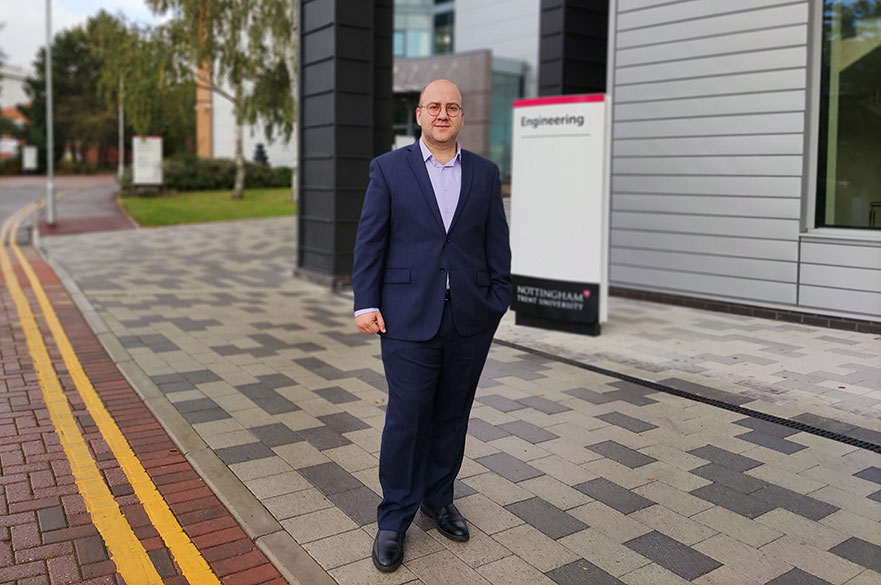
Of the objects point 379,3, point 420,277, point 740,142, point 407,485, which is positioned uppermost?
point 379,3

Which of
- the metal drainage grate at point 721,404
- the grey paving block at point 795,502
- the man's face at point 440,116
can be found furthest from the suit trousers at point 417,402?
the metal drainage grate at point 721,404

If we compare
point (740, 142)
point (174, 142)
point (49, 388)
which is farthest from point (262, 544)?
point (174, 142)

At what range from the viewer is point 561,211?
8.30m

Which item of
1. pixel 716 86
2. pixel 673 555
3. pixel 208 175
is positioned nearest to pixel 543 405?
pixel 673 555

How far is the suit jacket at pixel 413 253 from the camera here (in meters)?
3.55

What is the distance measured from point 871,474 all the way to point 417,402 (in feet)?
9.24

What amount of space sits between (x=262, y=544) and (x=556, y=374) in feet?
11.8

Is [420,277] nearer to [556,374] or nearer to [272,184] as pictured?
[556,374]

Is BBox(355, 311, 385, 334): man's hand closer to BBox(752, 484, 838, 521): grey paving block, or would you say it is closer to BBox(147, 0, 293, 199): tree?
BBox(752, 484, 838, 521): grey paving block

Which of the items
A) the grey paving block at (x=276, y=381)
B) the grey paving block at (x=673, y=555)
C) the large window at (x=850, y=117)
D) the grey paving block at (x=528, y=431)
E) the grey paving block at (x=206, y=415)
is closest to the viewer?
the grey paving block at (x=673, y=555)

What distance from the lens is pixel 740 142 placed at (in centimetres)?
956

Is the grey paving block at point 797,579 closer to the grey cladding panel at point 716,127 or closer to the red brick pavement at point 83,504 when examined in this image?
the red brick pavement at point 83,504

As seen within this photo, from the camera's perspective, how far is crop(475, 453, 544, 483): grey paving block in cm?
456

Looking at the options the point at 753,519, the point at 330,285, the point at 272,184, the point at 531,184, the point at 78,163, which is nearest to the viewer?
the point at 753,519
